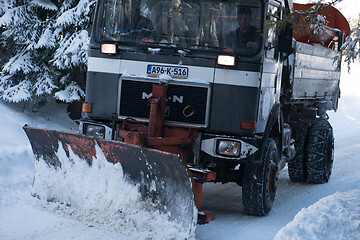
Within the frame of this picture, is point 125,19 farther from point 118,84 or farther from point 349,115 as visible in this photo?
point 349,115

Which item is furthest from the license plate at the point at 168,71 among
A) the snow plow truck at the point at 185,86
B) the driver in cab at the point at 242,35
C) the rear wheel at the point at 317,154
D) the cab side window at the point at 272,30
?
the rear wheel at the point at 317,154

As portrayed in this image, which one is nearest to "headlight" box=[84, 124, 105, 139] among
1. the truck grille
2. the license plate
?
the truck grille

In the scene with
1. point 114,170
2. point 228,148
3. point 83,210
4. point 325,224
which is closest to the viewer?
point 325,224

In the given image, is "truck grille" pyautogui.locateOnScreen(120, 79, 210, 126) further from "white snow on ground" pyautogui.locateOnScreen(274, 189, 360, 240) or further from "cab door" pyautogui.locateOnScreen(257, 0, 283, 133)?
"white snow on ground" pyautogui.locateOnScreen(274, 189, 360, 240)

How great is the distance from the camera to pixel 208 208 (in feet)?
22.9

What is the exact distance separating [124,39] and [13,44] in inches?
251

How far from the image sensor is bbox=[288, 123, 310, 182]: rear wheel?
9.41 metres

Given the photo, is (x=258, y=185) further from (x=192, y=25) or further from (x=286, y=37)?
(x=192, y=25)

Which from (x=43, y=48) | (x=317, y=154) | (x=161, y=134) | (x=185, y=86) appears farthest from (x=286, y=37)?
(x=43, y=48)

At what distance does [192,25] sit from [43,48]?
240 inches

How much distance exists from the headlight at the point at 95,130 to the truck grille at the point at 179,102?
44 cm

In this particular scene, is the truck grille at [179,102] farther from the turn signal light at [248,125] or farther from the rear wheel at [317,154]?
the rear wheel at [317,154]

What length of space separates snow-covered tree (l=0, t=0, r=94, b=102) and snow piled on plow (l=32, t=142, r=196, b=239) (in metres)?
4.74

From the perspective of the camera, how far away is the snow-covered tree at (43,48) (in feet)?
35.3
